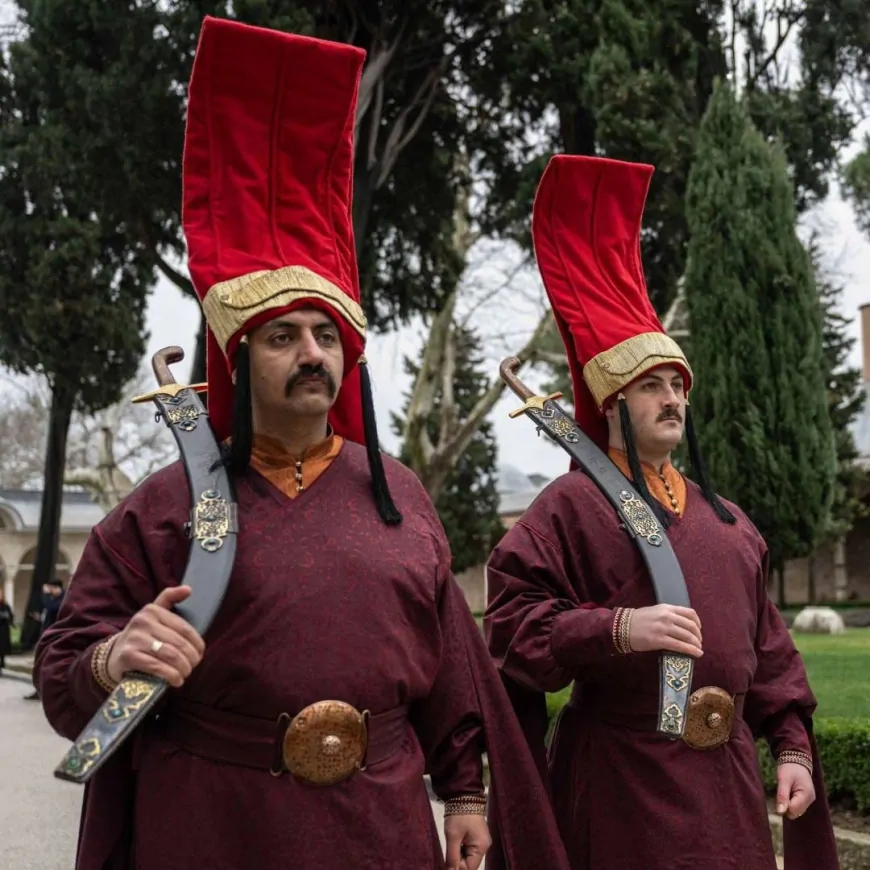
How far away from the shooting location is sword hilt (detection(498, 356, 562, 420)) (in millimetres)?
3146

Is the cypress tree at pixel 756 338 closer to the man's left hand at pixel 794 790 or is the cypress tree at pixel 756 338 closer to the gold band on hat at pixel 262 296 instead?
the man's left hand at pixel 794 790

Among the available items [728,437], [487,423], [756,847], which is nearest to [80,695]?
[756,847]

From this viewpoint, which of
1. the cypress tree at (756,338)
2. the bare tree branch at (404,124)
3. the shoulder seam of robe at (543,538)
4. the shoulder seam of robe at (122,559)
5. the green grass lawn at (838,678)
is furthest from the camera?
the cypress tree at (756,338)

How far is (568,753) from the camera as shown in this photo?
290 cm

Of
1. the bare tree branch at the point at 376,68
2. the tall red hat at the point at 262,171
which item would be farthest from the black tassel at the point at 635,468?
the bare tree branch at the point at 376,68

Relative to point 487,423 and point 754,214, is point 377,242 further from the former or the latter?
point 487,423

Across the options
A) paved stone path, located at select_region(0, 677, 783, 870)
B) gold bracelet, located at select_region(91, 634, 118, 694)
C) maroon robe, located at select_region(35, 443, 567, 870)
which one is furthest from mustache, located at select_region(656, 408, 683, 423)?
paved stone path, located at select_region(0, 677, 783, 870)

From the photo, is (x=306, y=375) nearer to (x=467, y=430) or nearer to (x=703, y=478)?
(x=703, y=478)

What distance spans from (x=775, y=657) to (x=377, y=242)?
33.4 ft

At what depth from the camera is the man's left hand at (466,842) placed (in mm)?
2301

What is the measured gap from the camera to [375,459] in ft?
7.74

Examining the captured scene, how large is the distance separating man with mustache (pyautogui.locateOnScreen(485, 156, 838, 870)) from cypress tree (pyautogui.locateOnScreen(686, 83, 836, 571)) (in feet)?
29.4

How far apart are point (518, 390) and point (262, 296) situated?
46.8 inches

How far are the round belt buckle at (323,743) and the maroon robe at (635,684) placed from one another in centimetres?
76
